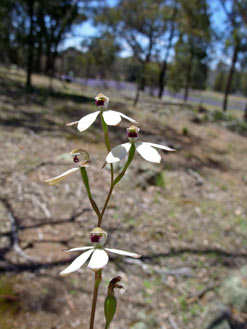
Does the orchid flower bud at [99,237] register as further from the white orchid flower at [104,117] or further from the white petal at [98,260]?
the white orchid flower at [104,117]

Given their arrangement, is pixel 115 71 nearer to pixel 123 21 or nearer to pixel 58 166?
pixel 123 21

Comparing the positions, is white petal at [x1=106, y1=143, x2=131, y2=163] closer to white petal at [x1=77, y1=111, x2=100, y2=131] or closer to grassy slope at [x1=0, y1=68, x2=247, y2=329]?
white petal at [x1=77, y1=111, x2=100, y2=131]

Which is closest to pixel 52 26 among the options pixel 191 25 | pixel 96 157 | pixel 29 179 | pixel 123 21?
pixel 123 21

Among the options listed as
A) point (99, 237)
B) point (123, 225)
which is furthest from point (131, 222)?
point (99, 237)

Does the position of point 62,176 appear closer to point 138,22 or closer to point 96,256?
point 96,256

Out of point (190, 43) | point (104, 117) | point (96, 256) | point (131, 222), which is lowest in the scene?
point (131, 222)

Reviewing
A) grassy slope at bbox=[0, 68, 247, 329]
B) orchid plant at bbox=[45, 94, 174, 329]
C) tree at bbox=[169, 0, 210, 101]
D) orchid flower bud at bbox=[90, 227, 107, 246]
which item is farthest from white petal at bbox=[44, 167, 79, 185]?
tree at bbox=[169, 0, 210, 101]

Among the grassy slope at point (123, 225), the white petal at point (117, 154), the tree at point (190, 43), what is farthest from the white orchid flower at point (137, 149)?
the tree at point (190, 43)

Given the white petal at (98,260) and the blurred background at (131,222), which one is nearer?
the white petal at (98,260)
